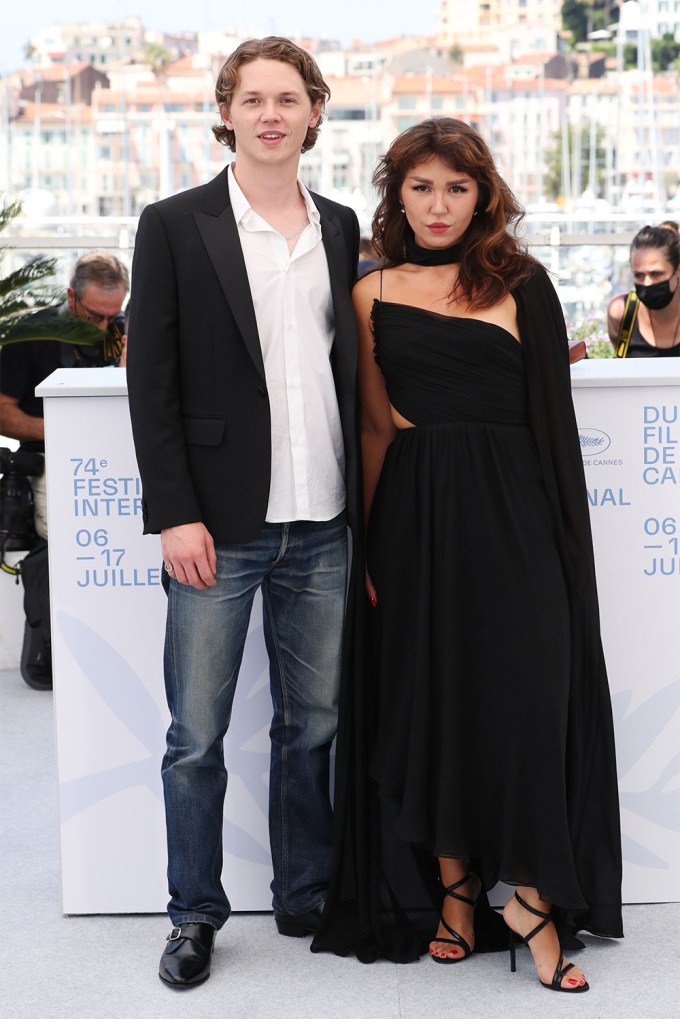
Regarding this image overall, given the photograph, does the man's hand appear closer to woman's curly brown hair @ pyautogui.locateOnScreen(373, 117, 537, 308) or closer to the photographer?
woman's curly brown hair @ pyautogui.locateOnScreen(373, 117, 537, 308)

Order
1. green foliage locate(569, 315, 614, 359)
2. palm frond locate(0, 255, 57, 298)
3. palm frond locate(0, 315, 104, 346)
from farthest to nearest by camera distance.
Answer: green foliage locate(569, 315, 614, 359) → palm frond locate(0, 255, 57, 298) → palm frond locate(0, 315, 104, 346)

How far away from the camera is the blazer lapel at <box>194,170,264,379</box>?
8.07 ft

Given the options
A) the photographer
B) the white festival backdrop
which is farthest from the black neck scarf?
the photographer

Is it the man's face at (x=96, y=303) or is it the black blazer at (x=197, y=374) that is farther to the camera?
the man's face at (x=96, y=303)

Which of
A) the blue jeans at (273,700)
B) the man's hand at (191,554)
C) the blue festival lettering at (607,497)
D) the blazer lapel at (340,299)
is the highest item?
the blazer lapel at (340,299)

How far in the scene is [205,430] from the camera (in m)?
2.50

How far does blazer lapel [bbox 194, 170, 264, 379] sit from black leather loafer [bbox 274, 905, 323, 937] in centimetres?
122

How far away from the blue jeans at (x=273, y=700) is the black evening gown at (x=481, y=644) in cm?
9

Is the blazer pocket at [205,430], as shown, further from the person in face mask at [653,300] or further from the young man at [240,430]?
the person in face mask at [653,300]

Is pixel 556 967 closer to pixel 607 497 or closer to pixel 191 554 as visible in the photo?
pixel 607 497

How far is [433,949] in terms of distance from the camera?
2.75 metres

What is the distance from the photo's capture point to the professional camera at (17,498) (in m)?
5.15

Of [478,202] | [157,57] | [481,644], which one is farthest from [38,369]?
[157,57]

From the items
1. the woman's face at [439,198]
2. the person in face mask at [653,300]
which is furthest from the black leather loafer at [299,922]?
the person in face mask at [653,300]
